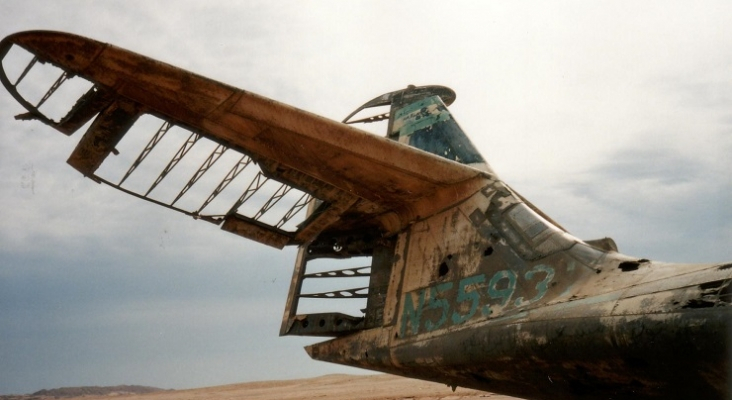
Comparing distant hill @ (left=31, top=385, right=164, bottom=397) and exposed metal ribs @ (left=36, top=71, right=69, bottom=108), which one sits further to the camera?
distant hill @ (left=31, top=385, right=164, bottom=397)

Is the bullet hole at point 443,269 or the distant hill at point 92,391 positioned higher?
the bullet hole at point 443,269

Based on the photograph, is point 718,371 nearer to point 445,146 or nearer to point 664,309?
point 664,309

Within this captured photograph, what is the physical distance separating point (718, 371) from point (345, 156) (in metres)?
3.85

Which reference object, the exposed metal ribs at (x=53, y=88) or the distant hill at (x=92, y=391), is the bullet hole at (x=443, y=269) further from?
the distant hill at (x=92, y=391)

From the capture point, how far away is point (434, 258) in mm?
6555

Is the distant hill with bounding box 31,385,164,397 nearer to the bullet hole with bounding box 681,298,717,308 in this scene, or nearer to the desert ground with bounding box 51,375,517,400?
the desert ground with bounding box 51,375,517,400

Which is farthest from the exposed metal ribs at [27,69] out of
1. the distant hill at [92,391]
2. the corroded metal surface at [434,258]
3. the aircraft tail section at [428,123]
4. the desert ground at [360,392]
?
the distant hill at [92,391]

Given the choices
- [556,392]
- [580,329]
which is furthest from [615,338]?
[556,392]

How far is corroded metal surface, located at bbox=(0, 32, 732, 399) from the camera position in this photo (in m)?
Result: 3.99

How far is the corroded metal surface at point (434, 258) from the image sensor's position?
399 cm

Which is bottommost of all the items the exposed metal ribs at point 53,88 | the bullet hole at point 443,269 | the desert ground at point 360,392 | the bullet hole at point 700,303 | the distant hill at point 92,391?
the distant hill at point 92,391

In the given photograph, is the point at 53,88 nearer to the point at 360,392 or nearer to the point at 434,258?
the point at 434,258

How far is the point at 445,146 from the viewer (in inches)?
299

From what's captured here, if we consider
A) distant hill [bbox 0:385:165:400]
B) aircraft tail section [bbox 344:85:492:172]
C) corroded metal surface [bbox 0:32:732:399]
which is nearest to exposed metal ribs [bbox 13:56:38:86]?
corroded metal surface [bbox 0:32:732:399]
